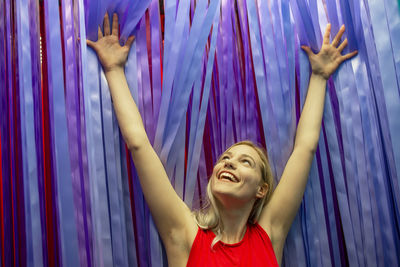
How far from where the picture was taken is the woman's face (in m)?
1.62

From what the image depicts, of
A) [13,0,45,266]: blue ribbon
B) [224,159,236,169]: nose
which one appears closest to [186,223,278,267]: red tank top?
[224,159,236,169]: nose

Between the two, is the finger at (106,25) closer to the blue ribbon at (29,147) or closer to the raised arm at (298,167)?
the blue ribbon at (29,147)

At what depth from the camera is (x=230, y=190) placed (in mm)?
1606

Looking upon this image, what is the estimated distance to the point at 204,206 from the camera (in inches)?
68.6

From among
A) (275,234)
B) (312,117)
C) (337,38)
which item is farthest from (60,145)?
(337,38)

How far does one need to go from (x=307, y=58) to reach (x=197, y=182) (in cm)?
77

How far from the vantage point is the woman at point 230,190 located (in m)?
1.58

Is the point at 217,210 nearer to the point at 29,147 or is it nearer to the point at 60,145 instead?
the point at 60,145

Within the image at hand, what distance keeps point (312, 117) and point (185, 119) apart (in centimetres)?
56

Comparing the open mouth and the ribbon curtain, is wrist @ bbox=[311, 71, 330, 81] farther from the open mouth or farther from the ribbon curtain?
the open mouth

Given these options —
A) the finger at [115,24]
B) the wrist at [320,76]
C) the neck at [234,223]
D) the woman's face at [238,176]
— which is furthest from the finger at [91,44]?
the wrist at [320,76]

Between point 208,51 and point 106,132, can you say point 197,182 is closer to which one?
point 106,132

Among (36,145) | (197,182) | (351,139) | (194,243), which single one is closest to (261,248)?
(194,243)

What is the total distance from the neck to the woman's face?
56mm
